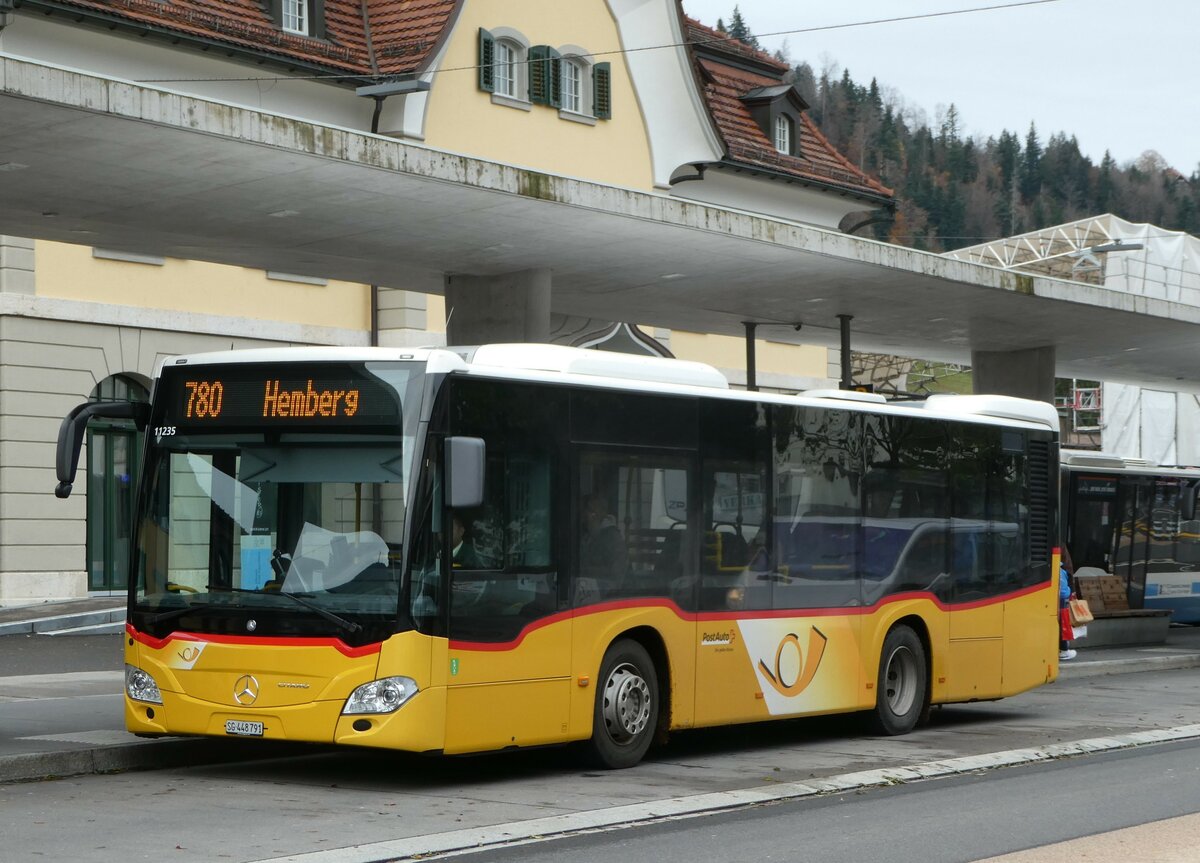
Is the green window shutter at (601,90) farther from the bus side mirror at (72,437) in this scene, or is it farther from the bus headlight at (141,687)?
the bus headlight at (141,687)


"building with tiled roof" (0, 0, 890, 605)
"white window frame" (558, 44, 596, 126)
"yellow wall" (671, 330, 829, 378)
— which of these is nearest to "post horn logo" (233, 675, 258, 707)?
"building with tiled roof" (0, 0, 890, 605)

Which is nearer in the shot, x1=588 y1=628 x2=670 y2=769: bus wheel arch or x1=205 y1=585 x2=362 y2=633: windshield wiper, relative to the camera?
x1=205 y1=585 x2=362 y2=633: windshield wiper

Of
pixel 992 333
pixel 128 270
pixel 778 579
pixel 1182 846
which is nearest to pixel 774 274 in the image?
pixel 992 333

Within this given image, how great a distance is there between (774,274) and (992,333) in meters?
7.46

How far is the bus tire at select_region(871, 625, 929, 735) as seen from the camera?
49.5 ft

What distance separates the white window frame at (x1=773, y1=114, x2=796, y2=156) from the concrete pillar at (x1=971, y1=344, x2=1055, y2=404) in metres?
12.2

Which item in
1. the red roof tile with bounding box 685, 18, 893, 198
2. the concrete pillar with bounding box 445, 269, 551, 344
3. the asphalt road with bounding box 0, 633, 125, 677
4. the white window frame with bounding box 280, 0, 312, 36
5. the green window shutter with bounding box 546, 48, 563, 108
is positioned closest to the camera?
the asphalt road with bounding box 0, 633, 125, 677

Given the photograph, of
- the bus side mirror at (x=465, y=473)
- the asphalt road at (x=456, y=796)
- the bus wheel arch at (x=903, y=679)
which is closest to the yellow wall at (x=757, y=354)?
the bus wheel arch at (x=903, y=679)

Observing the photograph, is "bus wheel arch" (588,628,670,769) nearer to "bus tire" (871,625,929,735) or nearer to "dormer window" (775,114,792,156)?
"bus tire" (871,625,929,735)

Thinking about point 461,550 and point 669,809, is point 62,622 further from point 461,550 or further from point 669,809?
point 669,809

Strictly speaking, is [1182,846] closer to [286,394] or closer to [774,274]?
[286,394]

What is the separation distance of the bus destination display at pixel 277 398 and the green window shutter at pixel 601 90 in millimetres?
25855

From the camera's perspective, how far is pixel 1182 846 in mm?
8977

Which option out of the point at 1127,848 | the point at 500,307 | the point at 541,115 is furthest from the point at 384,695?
the point at 541,115
